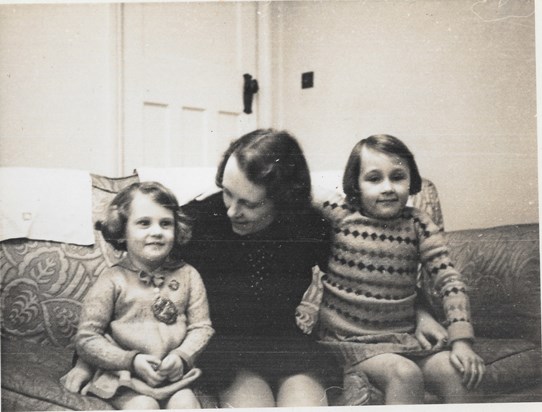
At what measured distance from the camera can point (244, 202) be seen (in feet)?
4.04

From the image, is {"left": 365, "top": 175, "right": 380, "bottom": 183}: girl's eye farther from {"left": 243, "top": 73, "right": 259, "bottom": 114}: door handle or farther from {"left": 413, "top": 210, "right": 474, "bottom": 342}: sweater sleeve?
{"left": 243, "top": 73, "right": 259, "bottom": 114}: door handle

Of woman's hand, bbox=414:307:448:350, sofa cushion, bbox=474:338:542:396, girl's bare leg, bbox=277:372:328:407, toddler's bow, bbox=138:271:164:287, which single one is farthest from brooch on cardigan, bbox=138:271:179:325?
sofa cushion, bbox=474:338:542:396

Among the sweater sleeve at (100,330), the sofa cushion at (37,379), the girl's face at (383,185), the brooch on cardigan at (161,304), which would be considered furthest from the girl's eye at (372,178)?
the sofa cushion at (37,379)

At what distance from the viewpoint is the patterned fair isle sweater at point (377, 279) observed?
123cm

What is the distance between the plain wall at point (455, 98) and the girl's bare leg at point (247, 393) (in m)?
0.50

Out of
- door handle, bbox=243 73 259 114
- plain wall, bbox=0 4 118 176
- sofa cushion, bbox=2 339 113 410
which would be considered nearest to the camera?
sofa cushion, bbox=2 339 113 410

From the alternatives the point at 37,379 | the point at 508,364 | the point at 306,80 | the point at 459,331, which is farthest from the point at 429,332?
the point at 37,379

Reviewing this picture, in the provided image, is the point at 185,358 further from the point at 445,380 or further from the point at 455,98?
the point at 455,98

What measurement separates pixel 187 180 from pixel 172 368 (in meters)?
0.37

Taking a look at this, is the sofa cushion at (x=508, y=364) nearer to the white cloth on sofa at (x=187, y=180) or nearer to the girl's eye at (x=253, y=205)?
the girl's eye at (x=253, y=205)

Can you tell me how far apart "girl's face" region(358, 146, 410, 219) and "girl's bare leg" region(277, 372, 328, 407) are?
35 centimetres

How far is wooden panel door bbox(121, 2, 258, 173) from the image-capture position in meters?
1.32

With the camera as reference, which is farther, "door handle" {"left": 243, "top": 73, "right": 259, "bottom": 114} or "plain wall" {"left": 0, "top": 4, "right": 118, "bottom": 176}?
"door handle" {"left": 243, "top": 73, "right": 259, "bottom": 114}

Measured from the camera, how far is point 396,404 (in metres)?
1.21
